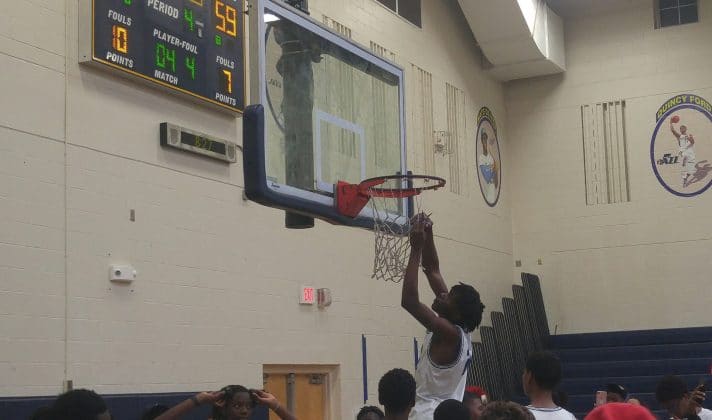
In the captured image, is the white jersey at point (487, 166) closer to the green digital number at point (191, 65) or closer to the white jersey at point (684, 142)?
the white jersey at point (684, 142)

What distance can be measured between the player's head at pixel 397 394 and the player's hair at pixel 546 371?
1.76ft

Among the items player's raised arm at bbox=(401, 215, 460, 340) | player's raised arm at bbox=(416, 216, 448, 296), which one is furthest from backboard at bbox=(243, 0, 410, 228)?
player's raised arm at bbox=(401, 215, 460, 340)

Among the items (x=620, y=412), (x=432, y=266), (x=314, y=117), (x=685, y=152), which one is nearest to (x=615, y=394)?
(x=314, y=117)

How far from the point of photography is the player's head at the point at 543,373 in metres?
4.53

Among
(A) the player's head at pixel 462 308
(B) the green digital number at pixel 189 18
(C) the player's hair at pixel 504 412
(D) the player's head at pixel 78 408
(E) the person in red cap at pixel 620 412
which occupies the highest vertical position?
(B) the green digital number at pixel 189 18

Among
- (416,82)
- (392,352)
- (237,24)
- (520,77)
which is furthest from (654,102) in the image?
(237,24)

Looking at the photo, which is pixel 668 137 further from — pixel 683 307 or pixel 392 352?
pixel 392 352

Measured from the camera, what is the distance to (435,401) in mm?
4938

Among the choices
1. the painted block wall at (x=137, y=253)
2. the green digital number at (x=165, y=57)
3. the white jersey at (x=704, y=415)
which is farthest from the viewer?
the green digital number at (x=165, y=57)

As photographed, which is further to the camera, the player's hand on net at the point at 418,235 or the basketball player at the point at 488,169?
the basketball player at the point at 488,169

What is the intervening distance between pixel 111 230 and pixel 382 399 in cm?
479

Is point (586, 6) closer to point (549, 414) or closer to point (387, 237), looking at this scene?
point (387, 237)

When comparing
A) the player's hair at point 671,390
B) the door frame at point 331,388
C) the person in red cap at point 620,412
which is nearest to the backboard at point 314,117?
the player's hair at point 671,390

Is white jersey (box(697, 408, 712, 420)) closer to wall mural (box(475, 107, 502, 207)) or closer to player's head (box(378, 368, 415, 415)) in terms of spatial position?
player's head (box(378, 368, 415, 415))
